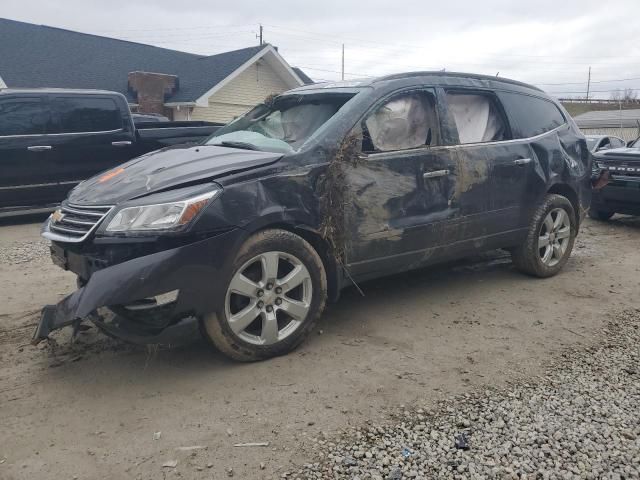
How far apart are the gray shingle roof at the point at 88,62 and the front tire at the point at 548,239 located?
53.5 feet

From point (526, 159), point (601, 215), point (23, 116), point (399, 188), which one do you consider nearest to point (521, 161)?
point (526, 159)

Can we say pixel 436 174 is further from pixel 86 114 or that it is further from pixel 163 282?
pixel 86 114

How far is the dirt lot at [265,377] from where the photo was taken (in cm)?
261

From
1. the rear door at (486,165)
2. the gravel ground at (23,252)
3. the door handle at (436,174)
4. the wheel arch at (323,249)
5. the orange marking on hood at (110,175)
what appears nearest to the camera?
the wheel arch at (323,249)

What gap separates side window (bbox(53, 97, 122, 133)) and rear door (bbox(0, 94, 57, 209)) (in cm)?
22

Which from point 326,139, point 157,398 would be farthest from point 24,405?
point 326,139

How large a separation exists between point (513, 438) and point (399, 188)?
195cm

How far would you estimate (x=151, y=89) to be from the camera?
20094 mm

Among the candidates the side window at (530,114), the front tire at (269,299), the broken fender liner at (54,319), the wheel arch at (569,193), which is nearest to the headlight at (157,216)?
the front tire at (269,299)

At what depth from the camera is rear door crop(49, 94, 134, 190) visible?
8.59 meters

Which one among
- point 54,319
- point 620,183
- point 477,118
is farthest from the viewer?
point 620,183

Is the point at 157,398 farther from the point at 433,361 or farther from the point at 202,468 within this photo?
the point at 433,361

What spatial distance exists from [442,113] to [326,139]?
123 cm

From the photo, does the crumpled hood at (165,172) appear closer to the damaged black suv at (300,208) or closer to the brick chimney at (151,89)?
the damaged black suv at (300,208)
